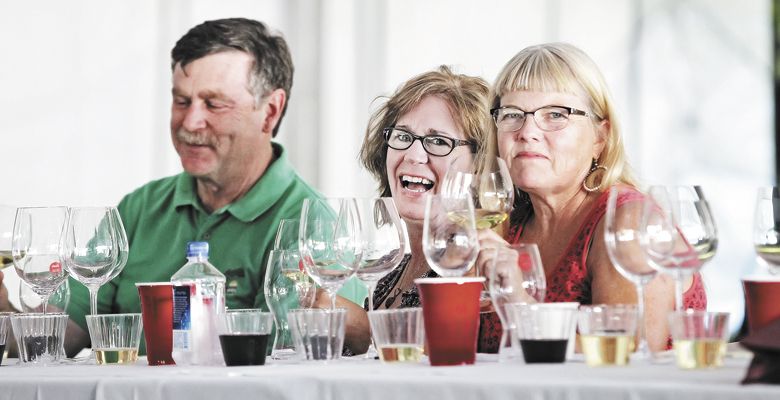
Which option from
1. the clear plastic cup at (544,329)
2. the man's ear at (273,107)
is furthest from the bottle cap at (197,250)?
the man's ear at (273,107)

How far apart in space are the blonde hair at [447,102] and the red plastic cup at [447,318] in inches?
50.1

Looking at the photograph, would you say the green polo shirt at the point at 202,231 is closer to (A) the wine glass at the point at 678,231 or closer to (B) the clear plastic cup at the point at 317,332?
(B) the clear plastic cup at the point at 317,332

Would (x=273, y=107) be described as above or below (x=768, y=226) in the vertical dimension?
above

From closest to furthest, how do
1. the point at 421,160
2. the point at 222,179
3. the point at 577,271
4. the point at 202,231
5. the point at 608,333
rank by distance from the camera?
the point at 608,333 < the point at 577,271 < the point at 421,160 < the point at 202,231 < the point at 222,179

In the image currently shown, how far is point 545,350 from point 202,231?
7.07 ft

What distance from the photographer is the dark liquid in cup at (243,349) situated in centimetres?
154

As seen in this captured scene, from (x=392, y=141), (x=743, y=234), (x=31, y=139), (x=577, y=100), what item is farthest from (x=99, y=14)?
(x=743, y=234)

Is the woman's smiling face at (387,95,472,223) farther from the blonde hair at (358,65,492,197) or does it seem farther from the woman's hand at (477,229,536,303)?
the woman's hand at (477,229,536,303)

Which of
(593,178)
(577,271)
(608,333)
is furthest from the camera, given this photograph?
(593,178)

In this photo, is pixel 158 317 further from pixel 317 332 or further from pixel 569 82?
pixel 569 82

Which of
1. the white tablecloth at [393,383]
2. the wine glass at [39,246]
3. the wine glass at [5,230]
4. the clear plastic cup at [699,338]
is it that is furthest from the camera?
the wine glass at [5,230]

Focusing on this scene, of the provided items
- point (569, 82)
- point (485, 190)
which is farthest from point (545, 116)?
point (485, 190)

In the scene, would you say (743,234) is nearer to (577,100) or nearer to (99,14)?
(577,100)

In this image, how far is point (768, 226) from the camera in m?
1.54
